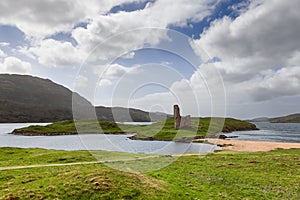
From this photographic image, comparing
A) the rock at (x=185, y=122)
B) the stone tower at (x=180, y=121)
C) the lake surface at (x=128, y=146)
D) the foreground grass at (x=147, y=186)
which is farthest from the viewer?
the rock at (x=185, y=122)

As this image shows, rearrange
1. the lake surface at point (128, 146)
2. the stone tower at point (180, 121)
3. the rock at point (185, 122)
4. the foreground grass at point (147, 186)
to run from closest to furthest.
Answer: the foreground grass at point (147, 186) → the lake surface at point (128, 146) → the stone tower at point (180, 121) → the rock at point (185, 122)

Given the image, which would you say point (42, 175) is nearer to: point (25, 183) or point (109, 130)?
point (25, 183)

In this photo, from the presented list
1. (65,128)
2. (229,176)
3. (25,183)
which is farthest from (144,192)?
(65,128)

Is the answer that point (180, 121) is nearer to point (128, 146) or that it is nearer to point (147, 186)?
point (128, 146)

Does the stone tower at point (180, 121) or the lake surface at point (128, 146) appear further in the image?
the stone tower at point (180, 121)

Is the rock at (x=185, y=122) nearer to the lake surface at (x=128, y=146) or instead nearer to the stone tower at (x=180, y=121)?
the stone tower at (x=180, y=121)

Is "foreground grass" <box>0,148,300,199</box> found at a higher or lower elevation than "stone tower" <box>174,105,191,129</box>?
lower


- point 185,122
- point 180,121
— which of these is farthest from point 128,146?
point 185,122

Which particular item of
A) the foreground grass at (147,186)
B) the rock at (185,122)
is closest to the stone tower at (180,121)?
the rock at (185,122)

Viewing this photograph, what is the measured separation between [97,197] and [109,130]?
16431 cm

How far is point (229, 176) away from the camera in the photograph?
30547mm

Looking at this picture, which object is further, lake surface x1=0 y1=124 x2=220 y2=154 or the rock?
the rock

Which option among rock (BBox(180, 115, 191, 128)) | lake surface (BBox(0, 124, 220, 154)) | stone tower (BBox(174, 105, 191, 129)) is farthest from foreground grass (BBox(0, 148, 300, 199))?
rock (BBox(180, 115, 191, 128))

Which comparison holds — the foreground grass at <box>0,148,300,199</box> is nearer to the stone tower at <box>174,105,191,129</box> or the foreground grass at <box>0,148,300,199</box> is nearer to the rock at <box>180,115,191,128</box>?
the stone tower at <box>174,105,191,129</box>
